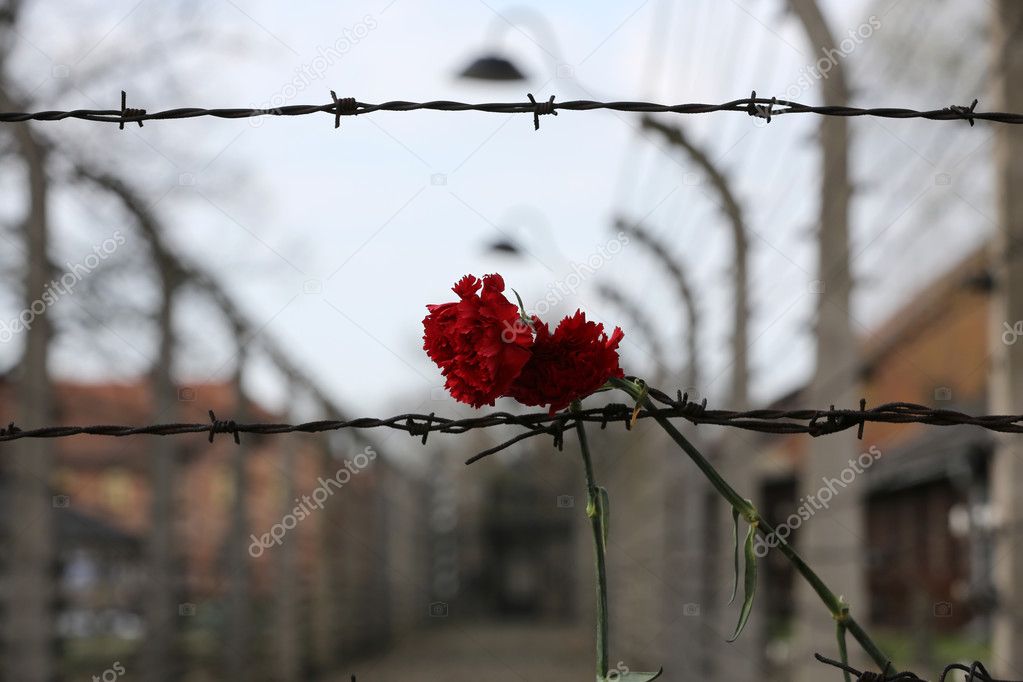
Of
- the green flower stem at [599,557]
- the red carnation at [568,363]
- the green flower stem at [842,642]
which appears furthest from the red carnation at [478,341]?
the green flower stem at [842,642]

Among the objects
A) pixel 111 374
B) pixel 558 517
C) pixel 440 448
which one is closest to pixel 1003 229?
pixel 111 374

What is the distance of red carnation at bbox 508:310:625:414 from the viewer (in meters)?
1.69

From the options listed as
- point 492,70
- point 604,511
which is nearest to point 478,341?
point 604,511

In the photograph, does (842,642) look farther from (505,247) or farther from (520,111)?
(505,247)

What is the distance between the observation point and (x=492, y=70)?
8.88 m

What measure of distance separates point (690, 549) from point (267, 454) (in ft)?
20.0

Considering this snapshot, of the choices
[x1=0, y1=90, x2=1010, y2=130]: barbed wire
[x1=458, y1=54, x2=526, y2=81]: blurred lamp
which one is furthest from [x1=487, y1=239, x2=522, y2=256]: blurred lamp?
[x1=0, y1=90, x2=1010, y2=130]: barbed wire

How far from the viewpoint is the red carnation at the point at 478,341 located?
1.67m

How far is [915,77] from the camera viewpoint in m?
7.11

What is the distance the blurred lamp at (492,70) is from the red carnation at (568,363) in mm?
7341

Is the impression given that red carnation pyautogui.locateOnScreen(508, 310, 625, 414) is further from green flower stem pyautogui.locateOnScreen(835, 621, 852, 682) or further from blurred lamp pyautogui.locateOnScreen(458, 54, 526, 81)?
blurred lamp pyautogui.locateOnScreen(458, 54, 526, 81)

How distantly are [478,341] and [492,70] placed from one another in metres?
7.42

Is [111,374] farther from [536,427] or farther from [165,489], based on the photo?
[536,427]

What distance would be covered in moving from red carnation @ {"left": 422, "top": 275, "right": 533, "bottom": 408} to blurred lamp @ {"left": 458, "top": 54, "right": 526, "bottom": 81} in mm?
7324
